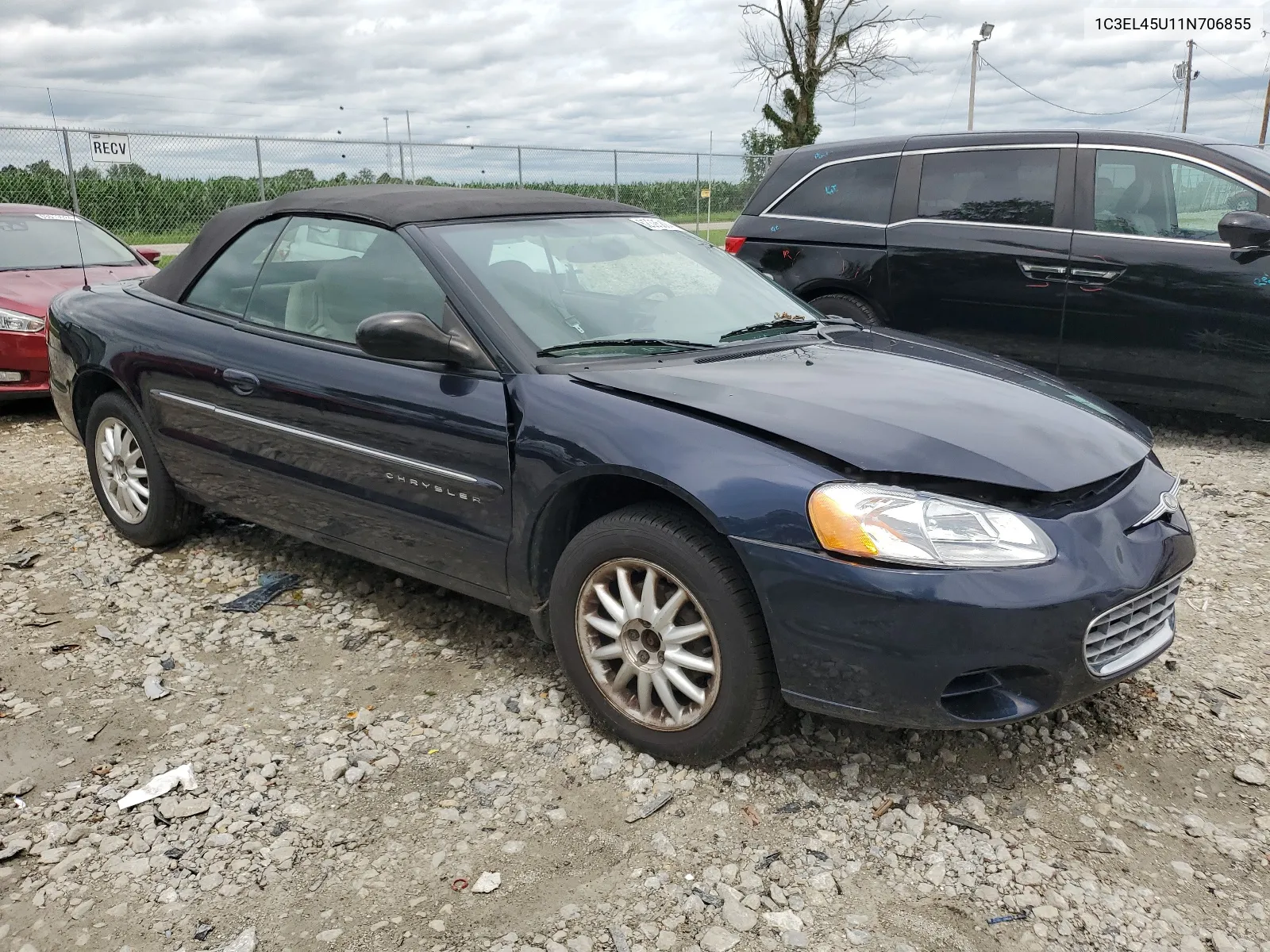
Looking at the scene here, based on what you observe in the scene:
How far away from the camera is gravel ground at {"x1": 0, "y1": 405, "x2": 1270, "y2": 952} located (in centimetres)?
229

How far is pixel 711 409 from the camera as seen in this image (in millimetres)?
2729

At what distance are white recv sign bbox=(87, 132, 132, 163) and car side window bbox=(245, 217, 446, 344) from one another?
37.6ft

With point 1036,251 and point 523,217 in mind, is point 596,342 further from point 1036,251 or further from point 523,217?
point 1036,251

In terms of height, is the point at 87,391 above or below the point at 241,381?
below

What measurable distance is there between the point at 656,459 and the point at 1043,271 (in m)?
4.38

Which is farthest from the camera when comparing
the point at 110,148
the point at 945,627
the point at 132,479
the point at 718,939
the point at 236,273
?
the point at 110,148

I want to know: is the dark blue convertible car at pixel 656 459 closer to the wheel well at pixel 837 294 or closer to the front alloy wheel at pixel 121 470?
the front alloy wheel at pixel 121 470

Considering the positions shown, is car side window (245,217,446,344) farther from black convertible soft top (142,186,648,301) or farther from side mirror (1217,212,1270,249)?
side mirror (1217,212,1270,249)

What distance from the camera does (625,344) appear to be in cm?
321

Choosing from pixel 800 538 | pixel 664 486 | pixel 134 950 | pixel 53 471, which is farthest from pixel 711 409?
pixel 53 471

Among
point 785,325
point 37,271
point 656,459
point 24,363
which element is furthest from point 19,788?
point 37,271

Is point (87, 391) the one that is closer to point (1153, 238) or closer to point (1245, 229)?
point (1153, 238)

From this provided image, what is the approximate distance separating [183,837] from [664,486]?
1.50 metres

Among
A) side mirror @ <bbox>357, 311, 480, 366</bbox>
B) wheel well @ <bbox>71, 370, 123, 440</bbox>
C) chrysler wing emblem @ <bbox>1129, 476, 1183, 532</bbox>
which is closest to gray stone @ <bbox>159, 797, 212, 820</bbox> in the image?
side mirror @ <bbox>357, 311, 480, 366</bbox>
